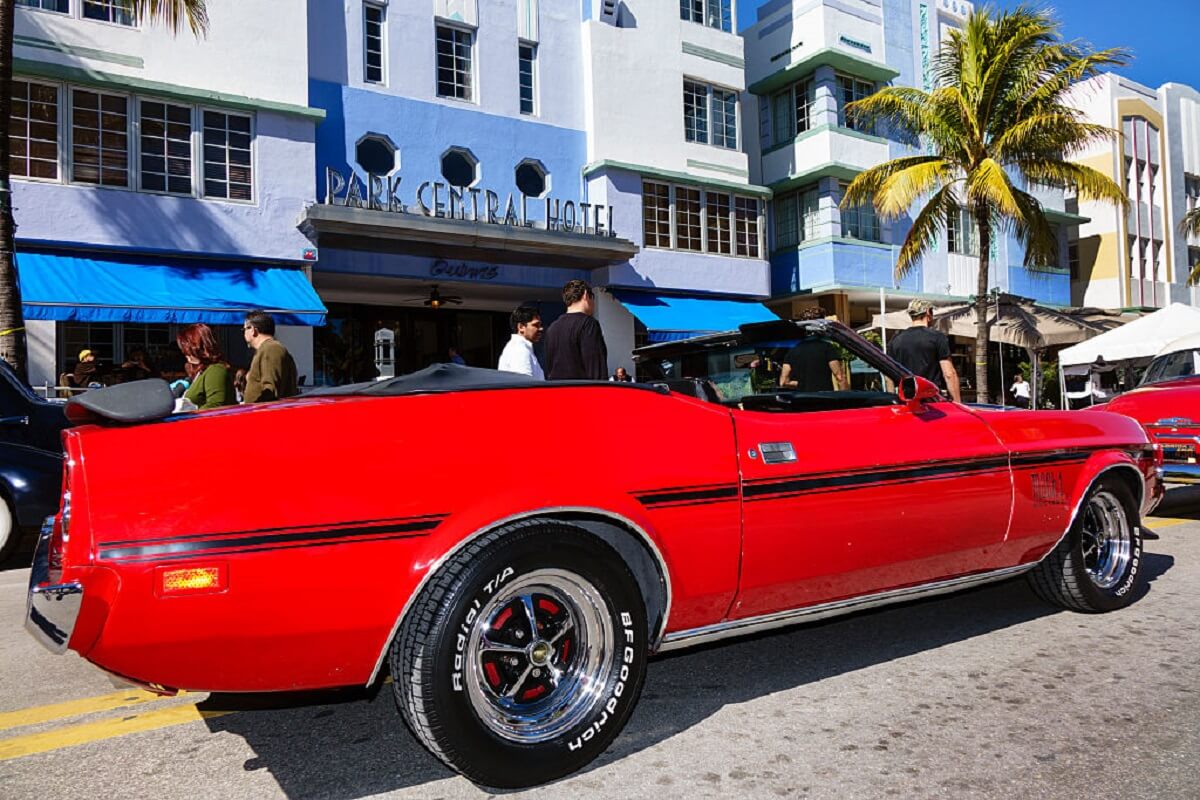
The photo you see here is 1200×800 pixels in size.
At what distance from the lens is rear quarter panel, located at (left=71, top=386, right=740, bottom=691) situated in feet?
6.55

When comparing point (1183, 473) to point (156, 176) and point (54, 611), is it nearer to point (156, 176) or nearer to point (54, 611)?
point (54, 611)

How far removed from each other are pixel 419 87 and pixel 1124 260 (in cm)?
2603

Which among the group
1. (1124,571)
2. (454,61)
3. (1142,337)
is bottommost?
(1124,571)

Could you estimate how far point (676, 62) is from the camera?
1917cm

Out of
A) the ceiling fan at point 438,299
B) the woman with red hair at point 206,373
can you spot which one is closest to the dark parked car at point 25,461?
the woman with red hair at point 206,373

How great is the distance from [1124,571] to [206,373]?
225 inches

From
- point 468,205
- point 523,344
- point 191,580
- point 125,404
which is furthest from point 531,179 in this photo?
point 191,580

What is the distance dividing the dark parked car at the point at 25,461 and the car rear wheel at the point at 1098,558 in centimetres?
631

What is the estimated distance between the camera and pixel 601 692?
248cm

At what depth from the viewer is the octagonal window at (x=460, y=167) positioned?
16375 mm

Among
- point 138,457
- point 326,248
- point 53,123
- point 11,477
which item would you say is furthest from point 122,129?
point 138,457

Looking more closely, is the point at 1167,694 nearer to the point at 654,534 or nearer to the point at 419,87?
the point at 654,534

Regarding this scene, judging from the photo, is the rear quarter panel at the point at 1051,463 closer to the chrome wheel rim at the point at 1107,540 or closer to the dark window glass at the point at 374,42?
the chrome wheel rim at the point at 1107,540

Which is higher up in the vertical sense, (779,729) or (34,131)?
(34,131)
